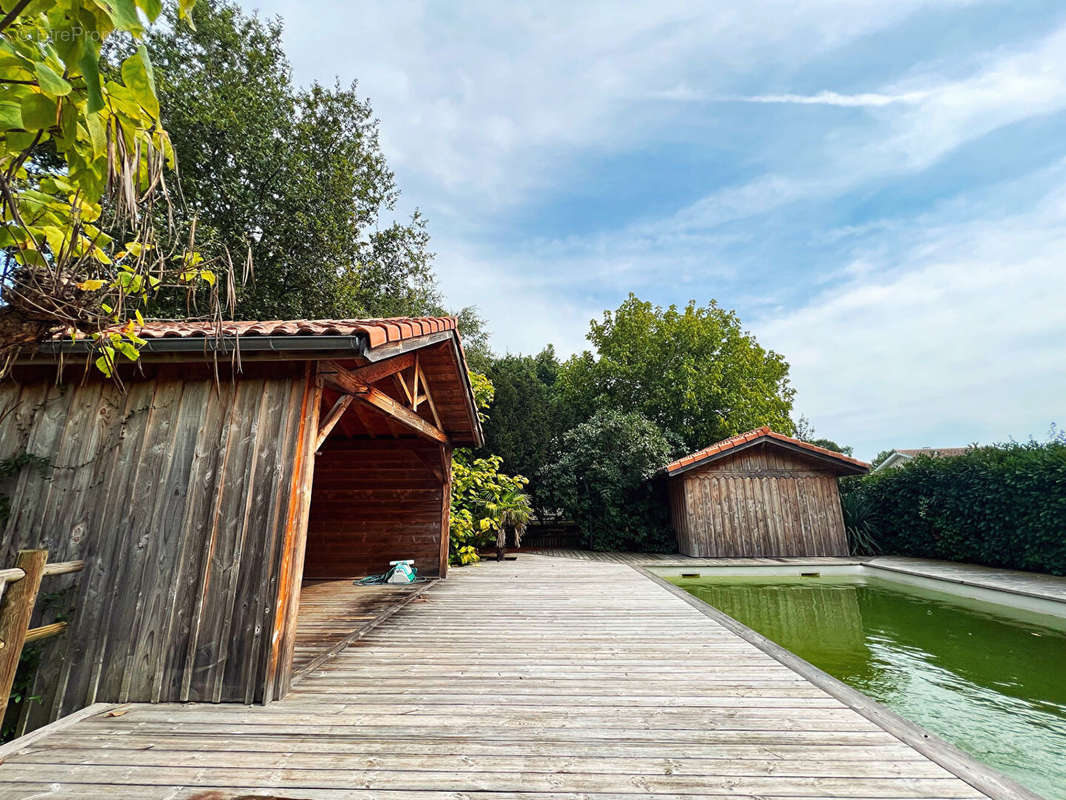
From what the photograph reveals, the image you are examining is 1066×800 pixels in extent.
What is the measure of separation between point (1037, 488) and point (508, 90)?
13.5 meters

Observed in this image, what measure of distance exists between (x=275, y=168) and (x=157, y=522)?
11684 mm

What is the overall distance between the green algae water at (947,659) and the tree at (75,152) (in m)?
4.65

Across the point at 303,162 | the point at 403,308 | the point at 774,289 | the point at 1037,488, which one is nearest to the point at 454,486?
the point at 403,308

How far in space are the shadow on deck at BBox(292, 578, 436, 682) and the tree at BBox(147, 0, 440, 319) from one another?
7534mm

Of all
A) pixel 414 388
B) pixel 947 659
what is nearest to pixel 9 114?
pixel 414 388

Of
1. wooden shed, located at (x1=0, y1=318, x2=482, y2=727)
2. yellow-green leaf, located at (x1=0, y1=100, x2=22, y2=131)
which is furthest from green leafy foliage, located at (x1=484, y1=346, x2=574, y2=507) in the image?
yellow-green leaf, located at (x1=0, y1=100, x2=22, y2=131)

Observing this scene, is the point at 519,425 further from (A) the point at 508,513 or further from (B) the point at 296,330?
(B) the point at 296,330

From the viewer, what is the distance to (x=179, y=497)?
294 cm

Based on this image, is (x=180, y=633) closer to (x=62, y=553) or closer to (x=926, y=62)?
(x=62, y=553)

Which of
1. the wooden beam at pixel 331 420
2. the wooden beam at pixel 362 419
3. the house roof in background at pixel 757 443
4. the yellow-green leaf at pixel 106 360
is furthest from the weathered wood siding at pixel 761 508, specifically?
the yellow-green leaf at pixel 106 360

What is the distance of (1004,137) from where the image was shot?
8.48m

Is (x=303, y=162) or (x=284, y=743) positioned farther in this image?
(x=303, y=162)

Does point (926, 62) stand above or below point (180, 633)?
above

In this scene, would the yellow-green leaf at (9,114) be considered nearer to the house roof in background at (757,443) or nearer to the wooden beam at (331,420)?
the wooden beam at (331,420)
